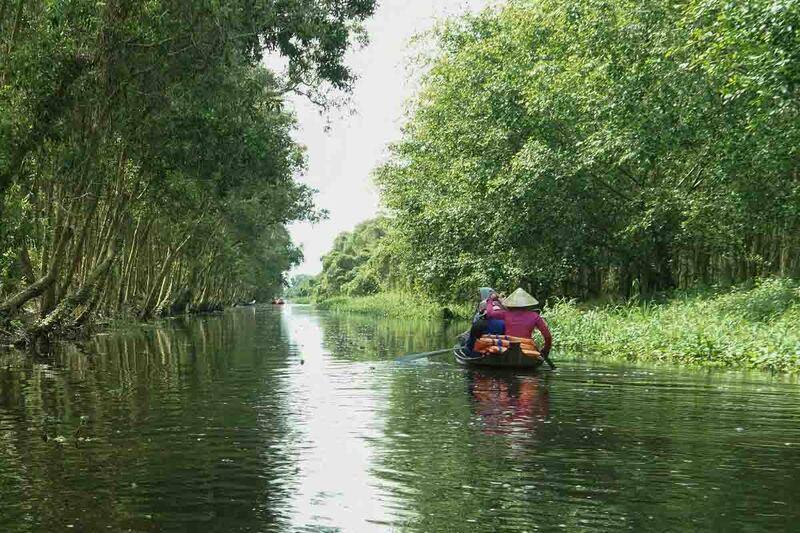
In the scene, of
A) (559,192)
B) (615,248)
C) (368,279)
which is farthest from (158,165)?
(368,279)

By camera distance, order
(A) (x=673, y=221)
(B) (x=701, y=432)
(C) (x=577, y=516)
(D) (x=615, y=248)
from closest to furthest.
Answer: (C) (x=577, y=516) → (B) (x=701, y=432) → (A) (x=673, y=221) → (D) (x=615, y=248)

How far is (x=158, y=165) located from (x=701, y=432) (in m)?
20.0

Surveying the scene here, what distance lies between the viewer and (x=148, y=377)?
53.5ft

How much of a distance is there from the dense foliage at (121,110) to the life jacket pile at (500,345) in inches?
346

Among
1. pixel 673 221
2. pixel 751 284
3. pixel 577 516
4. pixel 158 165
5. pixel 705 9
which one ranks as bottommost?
pixel 577 516

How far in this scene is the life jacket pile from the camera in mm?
16547

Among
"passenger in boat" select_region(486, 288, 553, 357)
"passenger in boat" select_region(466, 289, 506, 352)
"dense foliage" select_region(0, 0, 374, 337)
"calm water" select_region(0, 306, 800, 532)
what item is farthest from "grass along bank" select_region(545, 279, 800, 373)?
"dense foliage" select_region(0, 0, 374, 337)

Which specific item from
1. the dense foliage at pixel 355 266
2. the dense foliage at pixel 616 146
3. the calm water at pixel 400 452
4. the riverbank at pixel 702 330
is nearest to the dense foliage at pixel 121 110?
the calm water at pixel 400 452

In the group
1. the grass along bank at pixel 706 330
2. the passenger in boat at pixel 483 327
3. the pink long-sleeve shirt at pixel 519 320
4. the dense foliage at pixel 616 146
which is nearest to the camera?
the pink long-sleeve shirt at pixel 519 320

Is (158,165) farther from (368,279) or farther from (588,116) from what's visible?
(368,279)

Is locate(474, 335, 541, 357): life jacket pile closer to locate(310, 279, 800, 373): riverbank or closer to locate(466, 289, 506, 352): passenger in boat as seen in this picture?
locate(466, 289, 506, 352): passenger in boat

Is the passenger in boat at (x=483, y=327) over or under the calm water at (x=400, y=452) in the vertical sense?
over

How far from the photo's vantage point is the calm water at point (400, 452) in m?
6.45

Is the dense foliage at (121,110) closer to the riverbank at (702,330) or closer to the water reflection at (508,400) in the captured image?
the water reflection at (508,400)
